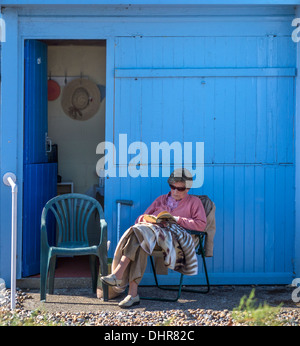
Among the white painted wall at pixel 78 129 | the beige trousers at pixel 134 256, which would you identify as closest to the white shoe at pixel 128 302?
the beige trousers at pixel 134 256

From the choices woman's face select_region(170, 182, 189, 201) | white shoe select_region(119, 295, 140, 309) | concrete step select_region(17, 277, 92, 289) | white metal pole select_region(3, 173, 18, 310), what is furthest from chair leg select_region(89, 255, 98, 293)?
woman's face select_region(170, 182, 189, 201)

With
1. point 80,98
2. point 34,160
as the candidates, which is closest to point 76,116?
point 80,98

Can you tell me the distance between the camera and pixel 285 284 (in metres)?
6.58

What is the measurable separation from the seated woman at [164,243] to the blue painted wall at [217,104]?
419 millimetres

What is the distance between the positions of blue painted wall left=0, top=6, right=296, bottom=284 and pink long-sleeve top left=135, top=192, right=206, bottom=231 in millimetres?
267

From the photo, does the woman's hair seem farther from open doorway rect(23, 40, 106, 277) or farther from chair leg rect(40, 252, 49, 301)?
open doorway rect(23, 40, 106, 277)

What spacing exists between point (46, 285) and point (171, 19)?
289 cm

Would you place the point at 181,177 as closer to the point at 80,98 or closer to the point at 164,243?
the point at 164,243

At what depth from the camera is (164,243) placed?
580 cm

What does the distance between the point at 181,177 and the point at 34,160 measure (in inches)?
62.5

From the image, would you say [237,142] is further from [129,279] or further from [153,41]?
[129,279]

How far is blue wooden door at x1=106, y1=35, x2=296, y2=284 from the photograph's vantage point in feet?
21.3

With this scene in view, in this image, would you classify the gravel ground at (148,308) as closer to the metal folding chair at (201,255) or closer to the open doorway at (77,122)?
the metal folding chair at (201,255)
